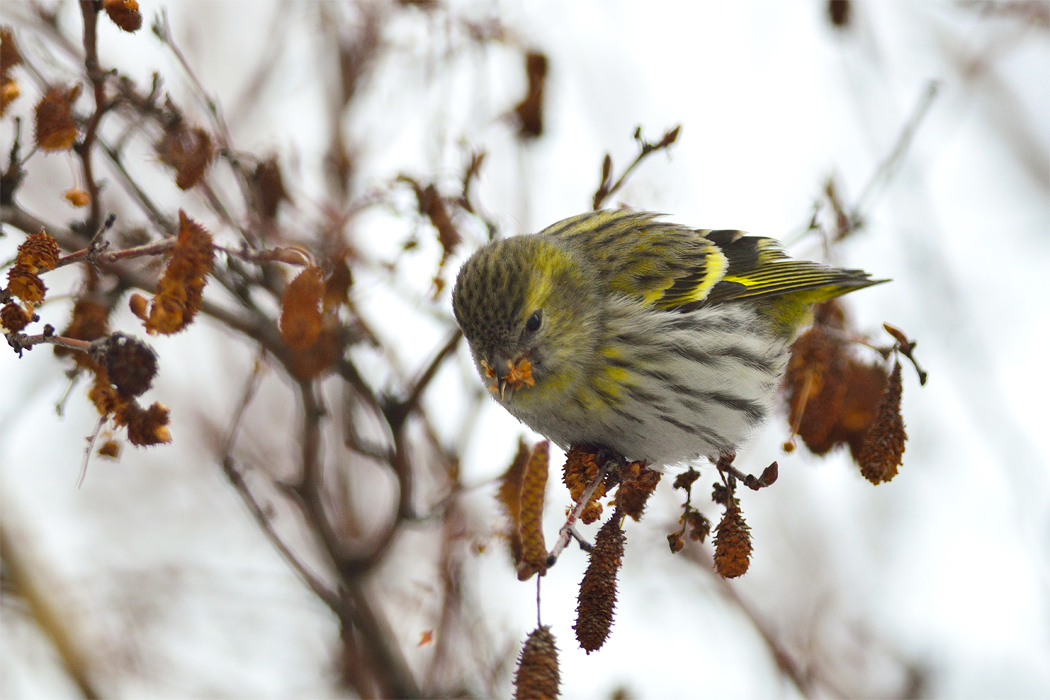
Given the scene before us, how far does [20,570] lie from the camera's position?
10.6 feet

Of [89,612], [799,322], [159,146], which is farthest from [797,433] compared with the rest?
[89,612]

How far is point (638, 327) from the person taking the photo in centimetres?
328

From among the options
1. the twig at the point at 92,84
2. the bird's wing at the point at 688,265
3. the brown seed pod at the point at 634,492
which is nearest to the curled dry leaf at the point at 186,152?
the twig at the point at 92,84

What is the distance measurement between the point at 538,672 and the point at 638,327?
69.1 inches

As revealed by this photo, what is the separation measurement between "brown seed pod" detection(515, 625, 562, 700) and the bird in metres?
1.20

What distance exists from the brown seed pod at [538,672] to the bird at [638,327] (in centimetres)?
120

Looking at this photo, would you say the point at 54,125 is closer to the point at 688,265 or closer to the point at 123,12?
the point at 123,12

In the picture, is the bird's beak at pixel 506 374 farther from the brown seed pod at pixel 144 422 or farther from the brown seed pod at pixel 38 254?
the brown seed pod at pixel 38 254

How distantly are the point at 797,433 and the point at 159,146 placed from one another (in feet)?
6.75

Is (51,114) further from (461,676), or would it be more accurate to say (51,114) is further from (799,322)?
(799,322)

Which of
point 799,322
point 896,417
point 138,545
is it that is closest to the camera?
point 896,417

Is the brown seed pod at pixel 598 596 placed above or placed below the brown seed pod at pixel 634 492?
below

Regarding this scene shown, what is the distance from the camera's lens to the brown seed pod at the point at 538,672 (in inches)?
67.1

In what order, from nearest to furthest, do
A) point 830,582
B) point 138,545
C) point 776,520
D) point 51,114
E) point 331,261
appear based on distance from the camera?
point 51,114
point 331,261
point 138,545
point 830,582
point 776,520
